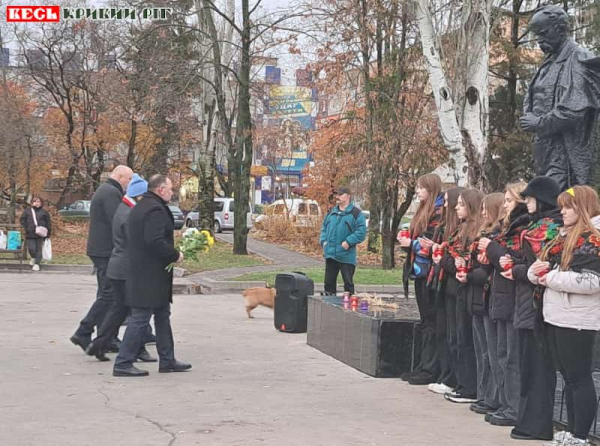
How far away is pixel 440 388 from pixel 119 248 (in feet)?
12.5

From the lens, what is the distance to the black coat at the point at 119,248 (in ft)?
35.6


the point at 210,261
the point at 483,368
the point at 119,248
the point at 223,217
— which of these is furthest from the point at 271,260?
the point at 483,368

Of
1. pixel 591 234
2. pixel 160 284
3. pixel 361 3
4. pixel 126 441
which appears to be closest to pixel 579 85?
pixel 591 234

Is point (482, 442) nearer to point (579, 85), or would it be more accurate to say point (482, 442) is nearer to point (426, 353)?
point (426, 353)

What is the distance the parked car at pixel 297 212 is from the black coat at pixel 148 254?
27839 millimetres

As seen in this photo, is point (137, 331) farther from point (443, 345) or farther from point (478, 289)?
point (478, 289)

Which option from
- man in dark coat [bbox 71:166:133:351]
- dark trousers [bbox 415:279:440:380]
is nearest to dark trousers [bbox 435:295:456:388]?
dark trousers [bbox 415:279:440:380]

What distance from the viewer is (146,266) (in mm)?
10266

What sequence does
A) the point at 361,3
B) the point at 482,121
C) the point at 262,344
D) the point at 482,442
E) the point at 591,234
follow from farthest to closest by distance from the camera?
the point at 361,3, the point at 482,121, the point at 262,344, the point at 482,442, the point at 591,234

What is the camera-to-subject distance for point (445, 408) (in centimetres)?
891

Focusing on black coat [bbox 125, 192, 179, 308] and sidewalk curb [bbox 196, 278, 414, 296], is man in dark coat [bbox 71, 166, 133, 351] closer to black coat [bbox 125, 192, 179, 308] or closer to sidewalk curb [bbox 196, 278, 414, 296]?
black coat [bbox 125, 192, 179, 308]

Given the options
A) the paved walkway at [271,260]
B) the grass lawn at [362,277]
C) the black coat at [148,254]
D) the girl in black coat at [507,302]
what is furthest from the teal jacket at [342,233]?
the paved walkway at [271,260]

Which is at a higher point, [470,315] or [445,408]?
[470,315]

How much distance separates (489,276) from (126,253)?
4.22m
